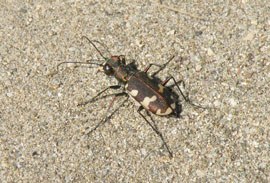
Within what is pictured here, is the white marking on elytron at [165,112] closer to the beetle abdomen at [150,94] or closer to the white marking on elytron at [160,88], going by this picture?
the beetle abdomen at [150,94]

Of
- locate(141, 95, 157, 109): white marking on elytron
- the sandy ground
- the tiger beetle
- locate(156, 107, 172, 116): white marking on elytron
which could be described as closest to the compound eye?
the tiger beetle

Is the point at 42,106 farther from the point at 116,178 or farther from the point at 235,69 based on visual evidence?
the point at 235,69

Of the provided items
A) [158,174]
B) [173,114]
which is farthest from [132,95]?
[158,174]

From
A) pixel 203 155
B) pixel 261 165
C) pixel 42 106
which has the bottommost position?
pixel 261 165

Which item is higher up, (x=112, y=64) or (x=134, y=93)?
(x=112, y=64)

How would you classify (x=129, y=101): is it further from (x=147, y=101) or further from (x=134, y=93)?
(x=147, y=101)

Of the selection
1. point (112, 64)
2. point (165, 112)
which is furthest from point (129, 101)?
point (165, 112)
